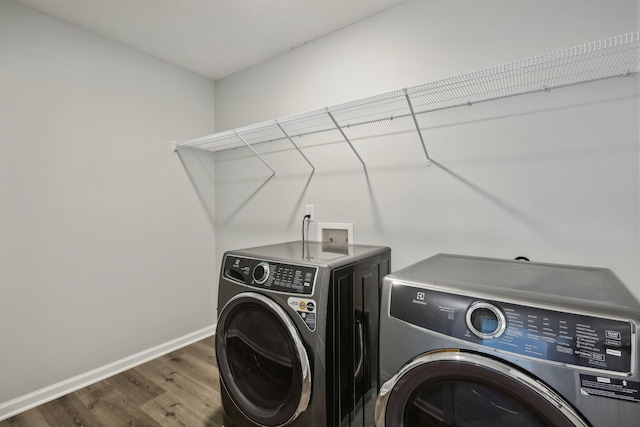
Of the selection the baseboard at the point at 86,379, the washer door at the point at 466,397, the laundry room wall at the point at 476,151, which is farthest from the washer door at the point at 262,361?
the baseboard at the point at 86,379

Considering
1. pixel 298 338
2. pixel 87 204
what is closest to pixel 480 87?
pixel 298 338

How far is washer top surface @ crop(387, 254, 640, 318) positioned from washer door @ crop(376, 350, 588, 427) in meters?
0.19

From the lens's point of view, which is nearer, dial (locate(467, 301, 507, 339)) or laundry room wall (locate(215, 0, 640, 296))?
dial (locate(467, 301, 507, 339))

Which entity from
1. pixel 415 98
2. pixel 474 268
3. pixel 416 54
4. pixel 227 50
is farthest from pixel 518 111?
pixel 227 50

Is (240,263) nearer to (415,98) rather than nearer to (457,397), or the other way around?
(457,397)

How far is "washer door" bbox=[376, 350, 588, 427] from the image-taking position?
699 mm

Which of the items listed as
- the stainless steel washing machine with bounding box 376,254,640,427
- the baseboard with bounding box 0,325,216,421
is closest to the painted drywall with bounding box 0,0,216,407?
the baseboard with bounding box 0,325,216,421

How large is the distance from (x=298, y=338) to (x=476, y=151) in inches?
52.4

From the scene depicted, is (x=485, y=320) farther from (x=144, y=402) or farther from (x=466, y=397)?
(x=144, y=402)

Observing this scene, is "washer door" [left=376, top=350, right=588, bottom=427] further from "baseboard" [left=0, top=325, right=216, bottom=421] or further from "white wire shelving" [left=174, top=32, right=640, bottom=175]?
"baseboard" [left=0, top=325, right=216, bottom=421]

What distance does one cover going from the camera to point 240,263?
1.48m

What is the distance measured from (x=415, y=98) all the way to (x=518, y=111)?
510 mm

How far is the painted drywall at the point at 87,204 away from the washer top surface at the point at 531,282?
2211 mm

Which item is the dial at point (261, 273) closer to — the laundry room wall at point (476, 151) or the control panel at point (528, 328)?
the control panel at point (528, 328)
